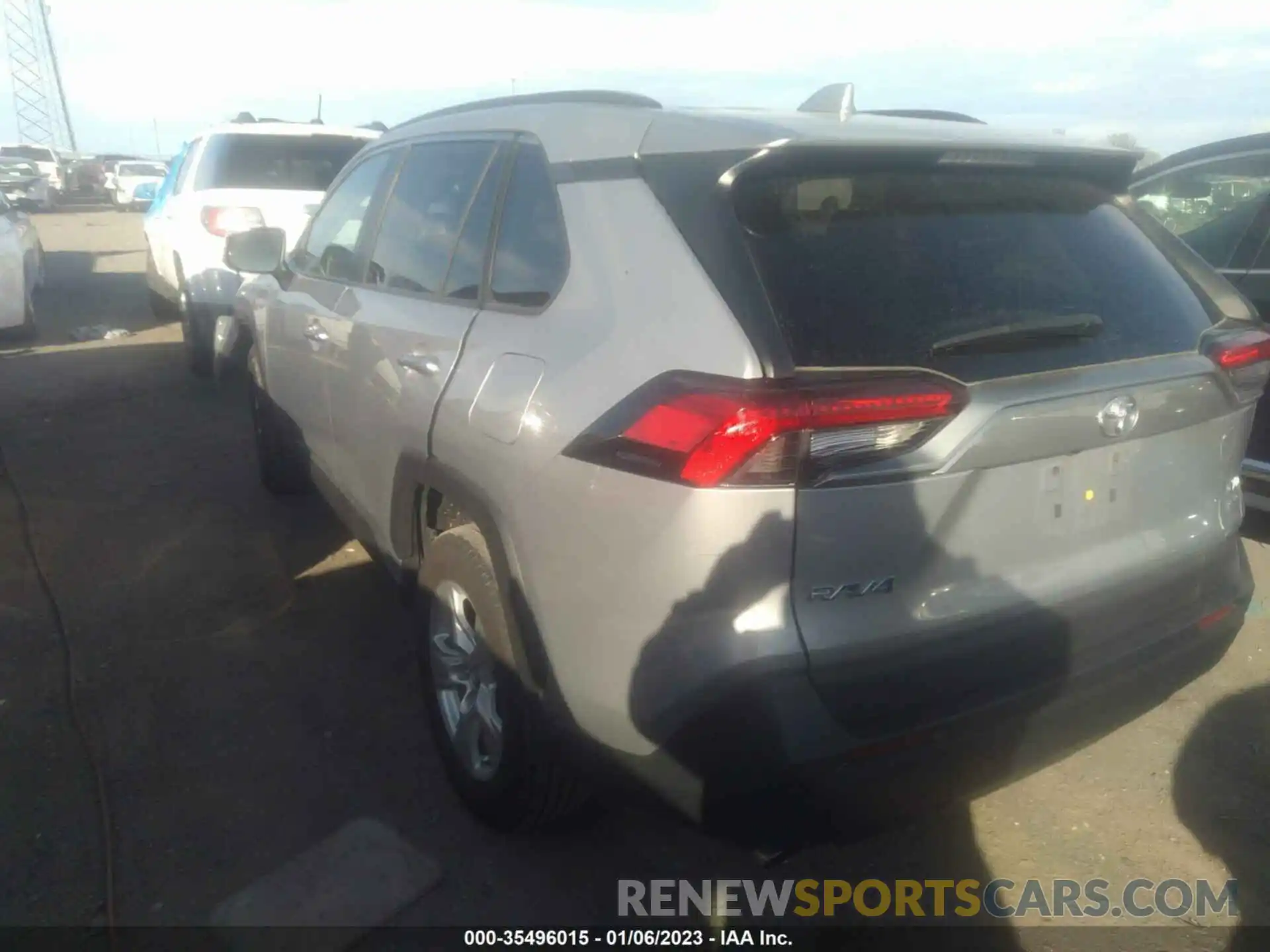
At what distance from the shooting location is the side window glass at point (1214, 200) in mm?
4734

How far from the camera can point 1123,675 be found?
2.40 m

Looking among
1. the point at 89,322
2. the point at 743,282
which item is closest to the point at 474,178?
the point at 743,282

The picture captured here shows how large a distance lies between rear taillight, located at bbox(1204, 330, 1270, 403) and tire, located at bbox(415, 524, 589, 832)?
5.93 feet

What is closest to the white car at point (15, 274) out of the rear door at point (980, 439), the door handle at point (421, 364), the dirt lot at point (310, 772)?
the dirt lot at point (310, 772)

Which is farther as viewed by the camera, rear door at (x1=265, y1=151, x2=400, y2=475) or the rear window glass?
rear door at (x1=265, y1=151, x2=400, y2=475)

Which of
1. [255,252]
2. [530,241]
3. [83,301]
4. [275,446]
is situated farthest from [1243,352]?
[83,301]

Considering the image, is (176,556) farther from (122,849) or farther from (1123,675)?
(1123,675)

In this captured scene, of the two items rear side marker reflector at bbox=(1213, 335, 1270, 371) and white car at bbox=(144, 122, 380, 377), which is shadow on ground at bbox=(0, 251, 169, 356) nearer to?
white car at bbox=(144, 122, 380, 377)

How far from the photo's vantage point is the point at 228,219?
7.48 m

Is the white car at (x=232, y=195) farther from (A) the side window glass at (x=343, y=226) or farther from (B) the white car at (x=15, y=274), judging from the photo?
(A) the side window glass at (x=343, y=226)

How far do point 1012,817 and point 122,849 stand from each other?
2.41m

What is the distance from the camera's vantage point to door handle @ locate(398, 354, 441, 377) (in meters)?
2.84

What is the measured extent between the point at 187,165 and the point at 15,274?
6.53ft

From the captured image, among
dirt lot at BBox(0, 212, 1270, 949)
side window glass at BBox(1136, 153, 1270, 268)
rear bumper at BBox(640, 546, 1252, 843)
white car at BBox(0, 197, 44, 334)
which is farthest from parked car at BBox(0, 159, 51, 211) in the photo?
rear bumper at BBox(640, 546, 1252, 843)
